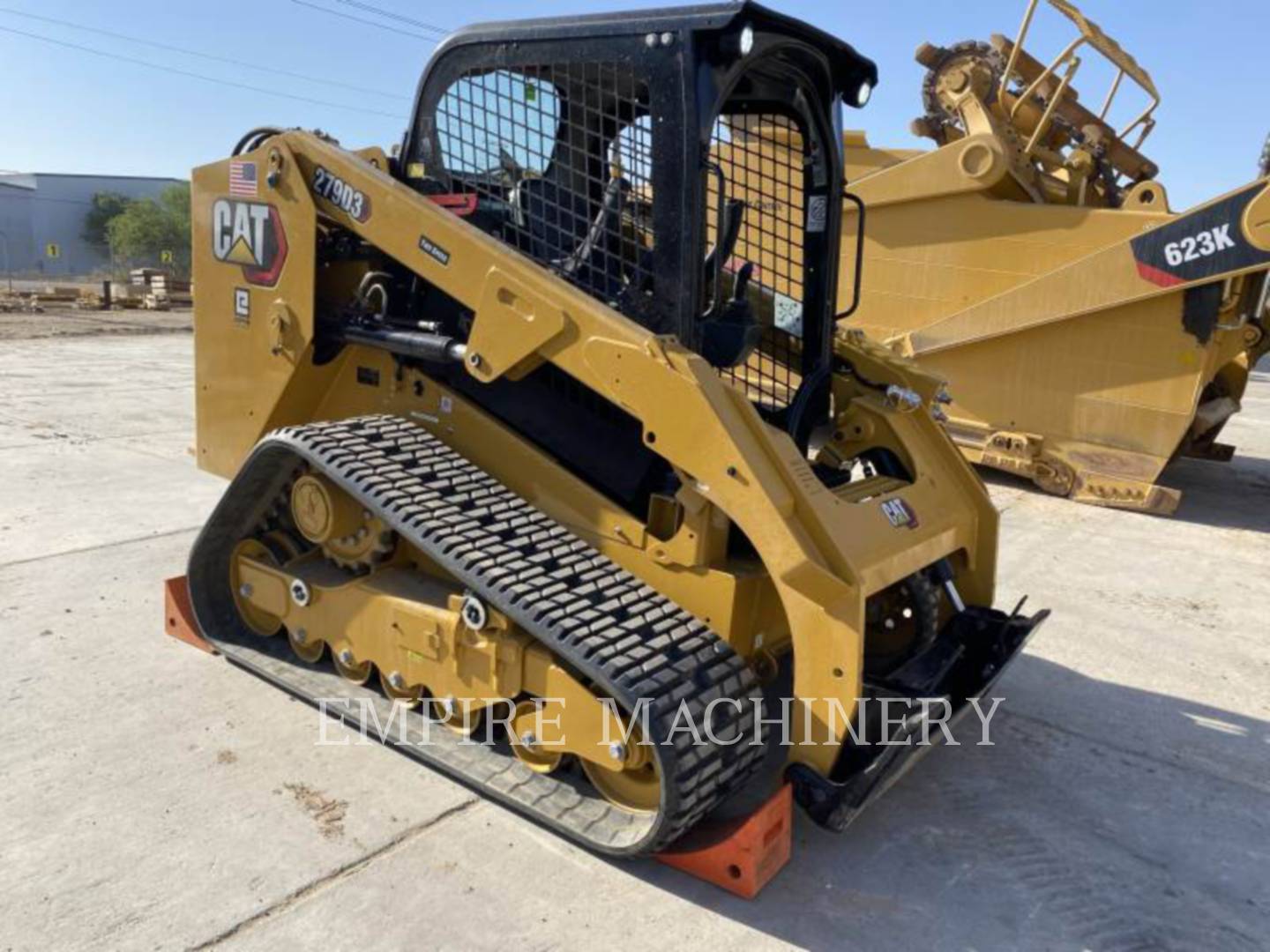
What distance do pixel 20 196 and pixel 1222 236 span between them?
61398 mm

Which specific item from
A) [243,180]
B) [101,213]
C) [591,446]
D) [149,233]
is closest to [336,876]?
[591,446]

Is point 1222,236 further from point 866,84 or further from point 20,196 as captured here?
point 20,196

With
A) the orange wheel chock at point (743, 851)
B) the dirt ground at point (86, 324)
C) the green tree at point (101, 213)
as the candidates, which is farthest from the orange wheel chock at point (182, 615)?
the green tree at point (101, 213)

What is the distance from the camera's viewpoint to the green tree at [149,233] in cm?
4825

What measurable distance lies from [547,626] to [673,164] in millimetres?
1344

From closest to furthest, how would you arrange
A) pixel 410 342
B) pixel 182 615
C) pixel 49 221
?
pixel 410 342, pixel 182 615, pixel 49 221

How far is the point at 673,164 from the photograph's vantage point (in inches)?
114

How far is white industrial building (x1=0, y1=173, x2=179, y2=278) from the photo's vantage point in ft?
172

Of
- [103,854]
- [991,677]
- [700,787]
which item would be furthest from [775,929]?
[103,854]

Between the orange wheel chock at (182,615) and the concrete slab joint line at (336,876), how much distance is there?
153 centimetres

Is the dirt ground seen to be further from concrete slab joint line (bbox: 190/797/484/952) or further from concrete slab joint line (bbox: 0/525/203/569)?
concrete slab joint line (bbox: 190/797/484/952)

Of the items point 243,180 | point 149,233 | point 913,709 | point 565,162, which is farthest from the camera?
point 149,233

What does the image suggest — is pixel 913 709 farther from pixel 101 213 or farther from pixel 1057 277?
pixel 101 213

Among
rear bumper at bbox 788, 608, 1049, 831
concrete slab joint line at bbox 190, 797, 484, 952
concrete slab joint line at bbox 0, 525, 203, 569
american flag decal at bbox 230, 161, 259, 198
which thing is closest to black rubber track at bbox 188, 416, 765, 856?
concrete slab joint line at bbox 190, 797, 484, 952
